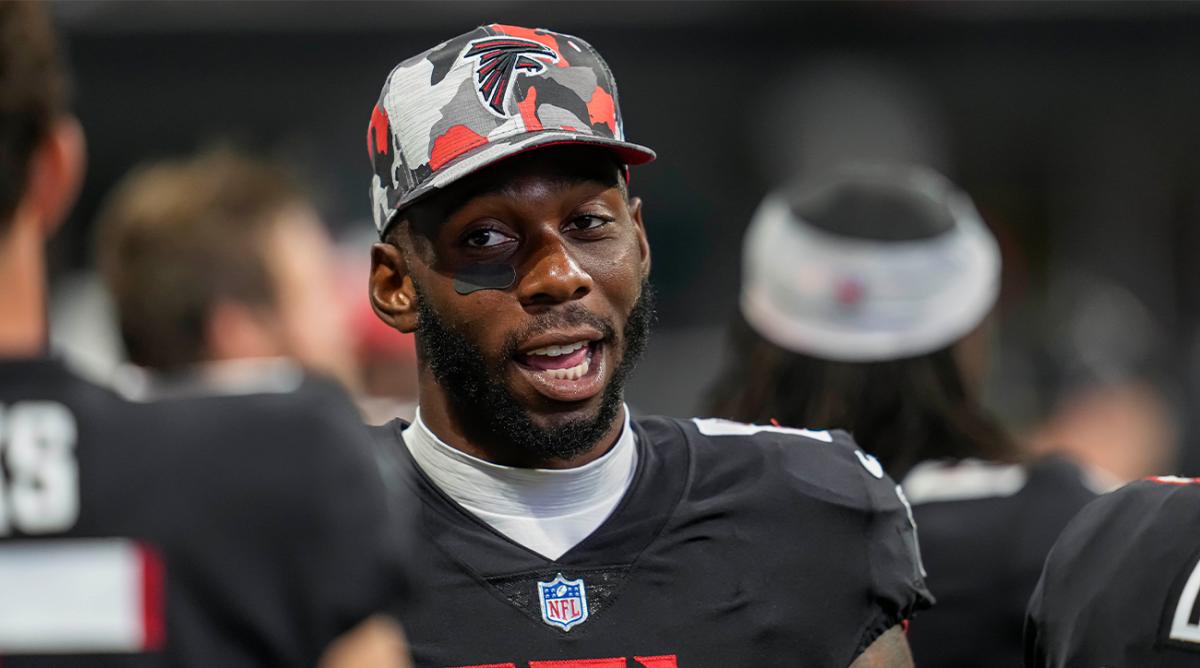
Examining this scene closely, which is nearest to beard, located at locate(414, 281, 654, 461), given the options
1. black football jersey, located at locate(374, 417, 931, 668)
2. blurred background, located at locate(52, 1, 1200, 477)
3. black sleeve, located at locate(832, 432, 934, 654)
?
black football jersey, located at locate(374, 417, 931, 668)

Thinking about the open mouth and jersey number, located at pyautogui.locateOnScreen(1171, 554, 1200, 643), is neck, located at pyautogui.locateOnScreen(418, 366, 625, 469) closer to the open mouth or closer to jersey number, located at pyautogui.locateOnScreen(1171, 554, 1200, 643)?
the open mouth

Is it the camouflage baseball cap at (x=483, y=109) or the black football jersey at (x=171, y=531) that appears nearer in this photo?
the black football jersey at (x=171, y=531)

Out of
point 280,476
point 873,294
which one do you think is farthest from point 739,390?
point 280,476

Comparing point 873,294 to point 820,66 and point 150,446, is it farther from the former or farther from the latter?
point 820,66

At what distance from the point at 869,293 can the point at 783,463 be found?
119 cm

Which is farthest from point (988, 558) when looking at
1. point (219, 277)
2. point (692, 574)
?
point (219, 277)

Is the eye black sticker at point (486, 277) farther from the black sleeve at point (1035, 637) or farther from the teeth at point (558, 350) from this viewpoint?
the black sleeve at point (1035, 637)

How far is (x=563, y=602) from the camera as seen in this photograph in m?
2.72

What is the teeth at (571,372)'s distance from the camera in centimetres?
277

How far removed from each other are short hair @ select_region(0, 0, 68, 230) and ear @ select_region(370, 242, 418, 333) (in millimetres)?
995

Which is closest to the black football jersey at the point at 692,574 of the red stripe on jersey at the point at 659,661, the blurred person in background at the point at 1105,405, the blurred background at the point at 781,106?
the red stripe on jersey at the point at 659,661

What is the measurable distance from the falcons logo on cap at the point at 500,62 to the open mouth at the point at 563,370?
0.37 metres

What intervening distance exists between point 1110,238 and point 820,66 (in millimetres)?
2366

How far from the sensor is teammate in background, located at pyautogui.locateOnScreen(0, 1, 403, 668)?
6.06 ft
